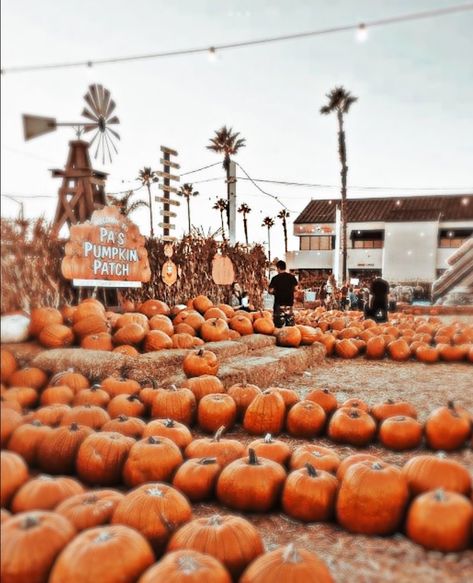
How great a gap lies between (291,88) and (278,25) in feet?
2.23

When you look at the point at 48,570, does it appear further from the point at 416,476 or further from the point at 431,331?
the point at 431,331

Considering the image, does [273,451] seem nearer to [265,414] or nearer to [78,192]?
[265,414]

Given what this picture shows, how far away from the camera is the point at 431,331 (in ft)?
26.8

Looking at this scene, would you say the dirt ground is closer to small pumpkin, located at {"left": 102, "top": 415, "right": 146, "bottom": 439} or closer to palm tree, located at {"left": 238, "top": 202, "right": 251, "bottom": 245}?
small pumpkin, located at {"left": 102, "top": 415, "right": 146, "bottom": 439}

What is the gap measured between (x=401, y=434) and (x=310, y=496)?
1.13 meters

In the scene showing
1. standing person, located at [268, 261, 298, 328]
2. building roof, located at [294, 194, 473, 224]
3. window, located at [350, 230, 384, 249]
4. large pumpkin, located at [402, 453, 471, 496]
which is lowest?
large pumpkin, located at [402, 453, 471, 496]

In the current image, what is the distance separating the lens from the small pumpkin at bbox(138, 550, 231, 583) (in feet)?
4.40

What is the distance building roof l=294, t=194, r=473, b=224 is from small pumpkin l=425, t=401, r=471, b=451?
16750 mm

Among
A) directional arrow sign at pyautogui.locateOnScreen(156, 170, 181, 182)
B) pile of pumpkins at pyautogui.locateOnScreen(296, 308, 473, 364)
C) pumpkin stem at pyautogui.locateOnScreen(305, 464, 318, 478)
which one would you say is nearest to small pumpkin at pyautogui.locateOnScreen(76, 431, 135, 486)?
pumpkin stem at pyautogui.locateOnScreen(305, 464, 318, 478)

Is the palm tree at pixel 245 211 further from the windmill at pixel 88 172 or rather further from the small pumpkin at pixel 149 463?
the small pumpkin at pixel 149 463

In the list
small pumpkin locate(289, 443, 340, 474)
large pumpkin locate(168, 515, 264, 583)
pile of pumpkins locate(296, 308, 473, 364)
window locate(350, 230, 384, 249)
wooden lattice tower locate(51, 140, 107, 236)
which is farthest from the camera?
window locate(350, 230, 384, 249)

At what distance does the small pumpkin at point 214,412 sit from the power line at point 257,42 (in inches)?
85.7

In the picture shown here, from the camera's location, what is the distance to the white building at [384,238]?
867 inches

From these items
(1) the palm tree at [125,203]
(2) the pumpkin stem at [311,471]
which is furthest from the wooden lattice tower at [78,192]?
(2) the pumpkin stem at [311,471]
